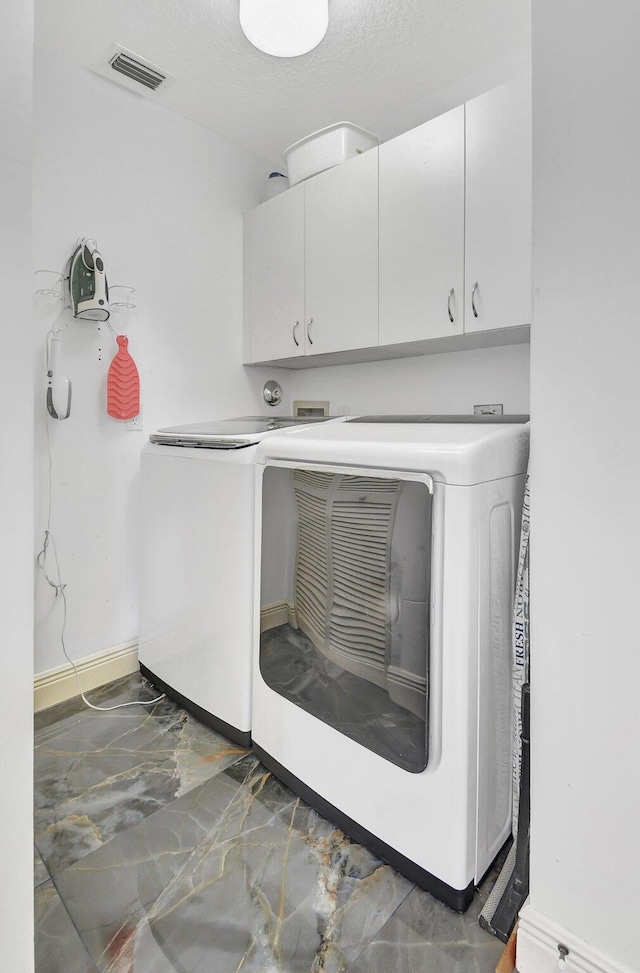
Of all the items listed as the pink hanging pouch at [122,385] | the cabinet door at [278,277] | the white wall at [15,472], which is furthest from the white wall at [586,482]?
the pink hanging pouch at [122,385]

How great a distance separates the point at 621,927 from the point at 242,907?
0.76 metres

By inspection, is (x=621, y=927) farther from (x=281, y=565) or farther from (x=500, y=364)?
(x=500, y=364)

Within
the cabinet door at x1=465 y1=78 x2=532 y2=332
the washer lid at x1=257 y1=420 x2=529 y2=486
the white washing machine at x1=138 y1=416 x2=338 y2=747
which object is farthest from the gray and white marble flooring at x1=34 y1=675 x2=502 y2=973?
the cabinet door at x1=465 y1=78 x2=532 y2=332

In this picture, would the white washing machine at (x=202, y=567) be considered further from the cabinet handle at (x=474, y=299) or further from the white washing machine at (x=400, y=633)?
the cabinet handle at (x=474, y=299)

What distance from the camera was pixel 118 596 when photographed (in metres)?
2.20

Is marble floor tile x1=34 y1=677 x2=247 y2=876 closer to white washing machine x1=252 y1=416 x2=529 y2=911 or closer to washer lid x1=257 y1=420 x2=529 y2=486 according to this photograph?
white washing machine x1=252 y1=416 x2=529 y2=911

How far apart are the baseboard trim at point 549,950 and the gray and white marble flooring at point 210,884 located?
0.27 feet

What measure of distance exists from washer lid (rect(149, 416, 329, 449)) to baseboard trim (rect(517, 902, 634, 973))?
1300 mm

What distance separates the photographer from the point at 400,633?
1178 millimetres

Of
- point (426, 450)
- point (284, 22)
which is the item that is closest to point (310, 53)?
point (284, 22)

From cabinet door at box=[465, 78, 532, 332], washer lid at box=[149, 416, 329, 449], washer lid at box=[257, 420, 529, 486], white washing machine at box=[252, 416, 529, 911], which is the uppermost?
cabinet door at box=[465, 78, 532, 332]

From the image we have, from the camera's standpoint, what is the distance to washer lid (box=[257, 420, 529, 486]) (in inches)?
41.4

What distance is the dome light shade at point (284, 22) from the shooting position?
1.45m

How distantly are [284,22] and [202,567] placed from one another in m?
1.70
